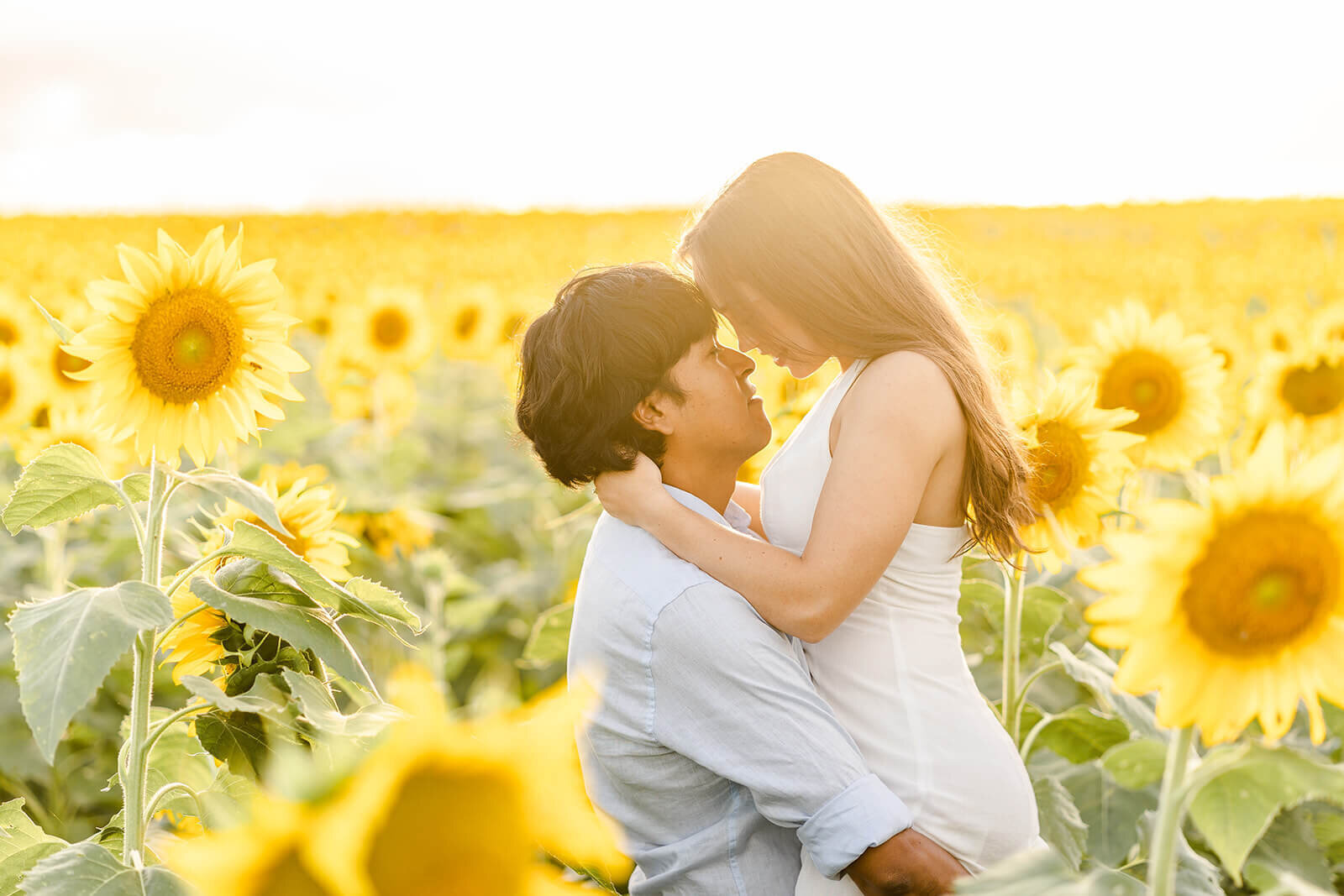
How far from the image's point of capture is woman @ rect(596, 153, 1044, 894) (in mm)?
1958

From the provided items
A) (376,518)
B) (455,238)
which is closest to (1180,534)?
(376,518)

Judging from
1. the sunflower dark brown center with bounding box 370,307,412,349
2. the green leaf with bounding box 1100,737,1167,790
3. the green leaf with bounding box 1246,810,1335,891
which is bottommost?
the green leaf with bounding box 1246,810,1335,891

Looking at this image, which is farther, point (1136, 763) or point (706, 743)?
point (706, 743)

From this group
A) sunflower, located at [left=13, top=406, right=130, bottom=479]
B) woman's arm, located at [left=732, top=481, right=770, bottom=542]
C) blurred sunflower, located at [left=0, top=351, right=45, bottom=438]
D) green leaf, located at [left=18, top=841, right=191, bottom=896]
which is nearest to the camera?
green leaf, located at [left=18, top=841, right=191, bottom=896]

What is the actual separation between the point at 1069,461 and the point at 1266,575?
4.44 ft

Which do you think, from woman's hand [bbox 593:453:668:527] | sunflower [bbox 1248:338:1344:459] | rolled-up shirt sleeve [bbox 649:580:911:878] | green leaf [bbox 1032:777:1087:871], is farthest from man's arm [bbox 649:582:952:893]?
sunflower [bbox 1248:338:1344:459]

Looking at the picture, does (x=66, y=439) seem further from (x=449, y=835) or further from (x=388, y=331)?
(x=449, y=835)

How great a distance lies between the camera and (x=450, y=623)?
4340 mm

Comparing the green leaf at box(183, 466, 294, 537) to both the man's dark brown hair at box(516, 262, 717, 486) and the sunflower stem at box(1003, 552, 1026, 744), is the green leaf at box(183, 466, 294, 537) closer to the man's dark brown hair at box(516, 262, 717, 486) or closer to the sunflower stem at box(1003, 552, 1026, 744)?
the man's dark brown hair at box(516, 262, 717, 486)

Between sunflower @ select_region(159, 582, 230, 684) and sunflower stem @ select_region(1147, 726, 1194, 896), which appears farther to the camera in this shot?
sunflower @ select_region(159, 582, 230, 684)

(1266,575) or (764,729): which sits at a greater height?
(1266,575)

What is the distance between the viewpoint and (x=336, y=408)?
21.9 ft

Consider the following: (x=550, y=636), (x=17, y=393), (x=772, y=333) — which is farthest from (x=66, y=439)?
(x=772, y=333)

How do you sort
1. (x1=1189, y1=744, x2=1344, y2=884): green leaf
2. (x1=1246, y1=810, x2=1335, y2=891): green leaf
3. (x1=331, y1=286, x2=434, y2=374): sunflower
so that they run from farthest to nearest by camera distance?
(x1=331, y1=286, x2=434, y2=374): sunflower < (x1=1246, y1=810, x2=1335, y2=891): green leaf < (x1=1189, y1=744, x2=1344, y2=884): green leaf
